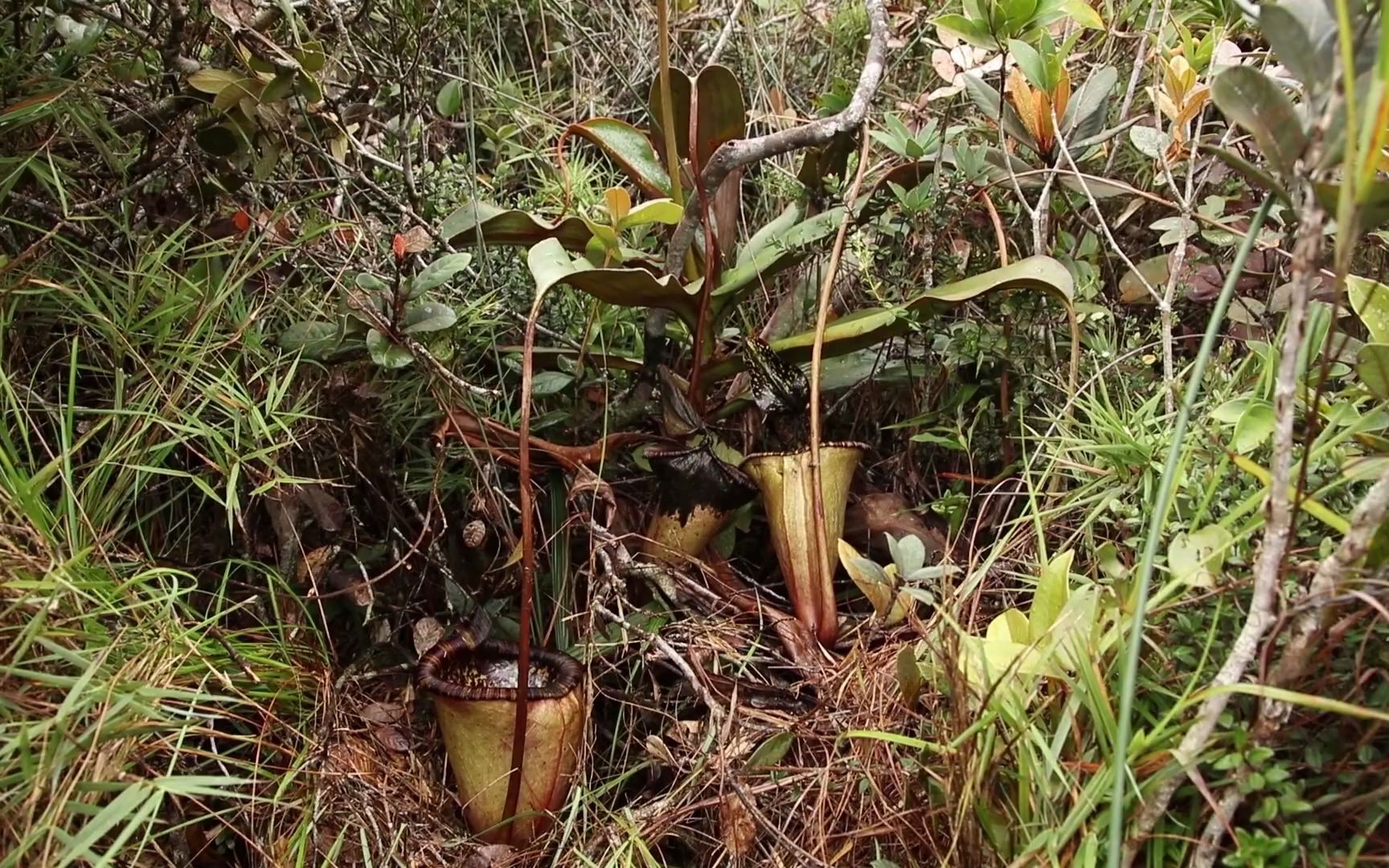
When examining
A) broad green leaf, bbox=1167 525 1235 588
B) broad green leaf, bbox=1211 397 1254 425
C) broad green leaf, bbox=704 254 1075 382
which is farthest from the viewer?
broad green leaf, bbox=704 254 1075 382

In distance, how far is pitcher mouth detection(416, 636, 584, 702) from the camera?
0.96 meters

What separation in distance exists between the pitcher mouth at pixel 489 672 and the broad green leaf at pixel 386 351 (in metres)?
0.32

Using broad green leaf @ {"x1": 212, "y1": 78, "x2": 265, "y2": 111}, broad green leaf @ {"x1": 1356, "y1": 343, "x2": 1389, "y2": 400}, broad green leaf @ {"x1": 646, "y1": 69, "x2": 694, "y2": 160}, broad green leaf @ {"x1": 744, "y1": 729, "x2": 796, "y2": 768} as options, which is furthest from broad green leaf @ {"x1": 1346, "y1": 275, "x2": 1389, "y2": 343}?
broad green leaf @ {"x1": 212, "y1": 78, "x2": 265, "y2": 111}

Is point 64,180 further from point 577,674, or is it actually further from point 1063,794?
point 1063,794

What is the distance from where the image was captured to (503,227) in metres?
1.16

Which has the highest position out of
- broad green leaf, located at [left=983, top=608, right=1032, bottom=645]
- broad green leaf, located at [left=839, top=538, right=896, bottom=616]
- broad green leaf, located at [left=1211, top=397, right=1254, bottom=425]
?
broad green leaf, located at [left=1211, top=397, right=1254, bottom=425]

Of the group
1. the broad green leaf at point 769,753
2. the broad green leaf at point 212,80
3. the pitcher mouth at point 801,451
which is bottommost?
the broad green leaf at point 769,753

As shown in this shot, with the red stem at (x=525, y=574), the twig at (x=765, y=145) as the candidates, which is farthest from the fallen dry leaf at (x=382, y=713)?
the twig at (x=765, y=145)

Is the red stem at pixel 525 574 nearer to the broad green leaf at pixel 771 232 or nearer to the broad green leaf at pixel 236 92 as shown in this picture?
the broad green leaf at pixel 771 232

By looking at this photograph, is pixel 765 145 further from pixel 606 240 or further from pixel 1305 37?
pixel 1305 37

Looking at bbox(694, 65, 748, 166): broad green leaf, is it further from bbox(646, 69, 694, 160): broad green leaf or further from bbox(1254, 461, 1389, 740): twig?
bbox(1254, 461, 1389, 740): twig

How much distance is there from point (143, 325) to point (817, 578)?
810 mm

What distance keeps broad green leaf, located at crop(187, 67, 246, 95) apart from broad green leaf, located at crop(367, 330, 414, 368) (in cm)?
35

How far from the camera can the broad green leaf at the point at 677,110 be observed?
4.10ft
